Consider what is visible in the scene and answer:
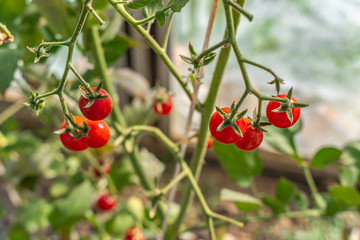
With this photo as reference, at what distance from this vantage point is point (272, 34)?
3.62ft

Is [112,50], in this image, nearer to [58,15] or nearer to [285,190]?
[58,15]

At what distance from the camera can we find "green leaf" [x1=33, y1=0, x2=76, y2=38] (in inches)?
19.0

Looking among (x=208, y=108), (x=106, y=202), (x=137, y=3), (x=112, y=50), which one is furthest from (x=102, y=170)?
(x=137, y=3)

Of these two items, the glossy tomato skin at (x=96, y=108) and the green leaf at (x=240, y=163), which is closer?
the glossy tomato skin at (x=96, y=108)

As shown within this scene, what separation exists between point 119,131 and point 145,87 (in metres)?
0.39

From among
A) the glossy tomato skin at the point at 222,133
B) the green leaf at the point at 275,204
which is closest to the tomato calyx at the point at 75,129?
the glossy tomato skin at the point at 222,133

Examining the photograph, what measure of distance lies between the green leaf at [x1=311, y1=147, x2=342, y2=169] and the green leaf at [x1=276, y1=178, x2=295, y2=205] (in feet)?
0.20

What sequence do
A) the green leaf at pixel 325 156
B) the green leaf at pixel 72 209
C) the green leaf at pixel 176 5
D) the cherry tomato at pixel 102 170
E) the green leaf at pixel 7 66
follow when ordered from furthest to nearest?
the cherry tomato at pixel 102 170, the green leaf at pixel 72 209, the green leaf at pixel 325 156, the green leaf at pixel 7 66, the green leaf at pixel 176 5

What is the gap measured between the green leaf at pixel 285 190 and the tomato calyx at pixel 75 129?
384mm

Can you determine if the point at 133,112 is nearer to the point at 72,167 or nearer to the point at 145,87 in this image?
the point at 145,87

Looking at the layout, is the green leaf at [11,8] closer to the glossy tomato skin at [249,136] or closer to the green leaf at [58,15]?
the green leaf at [58,15]

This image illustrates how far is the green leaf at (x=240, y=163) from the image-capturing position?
1.78 feet

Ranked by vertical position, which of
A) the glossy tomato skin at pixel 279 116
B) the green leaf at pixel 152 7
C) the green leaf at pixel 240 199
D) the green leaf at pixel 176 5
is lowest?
the green leaf at pixel 240 199

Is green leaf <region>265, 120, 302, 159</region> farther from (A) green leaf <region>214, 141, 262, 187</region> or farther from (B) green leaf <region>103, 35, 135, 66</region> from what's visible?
(B) green leaf <region>103, 35, 135, 66</region>
